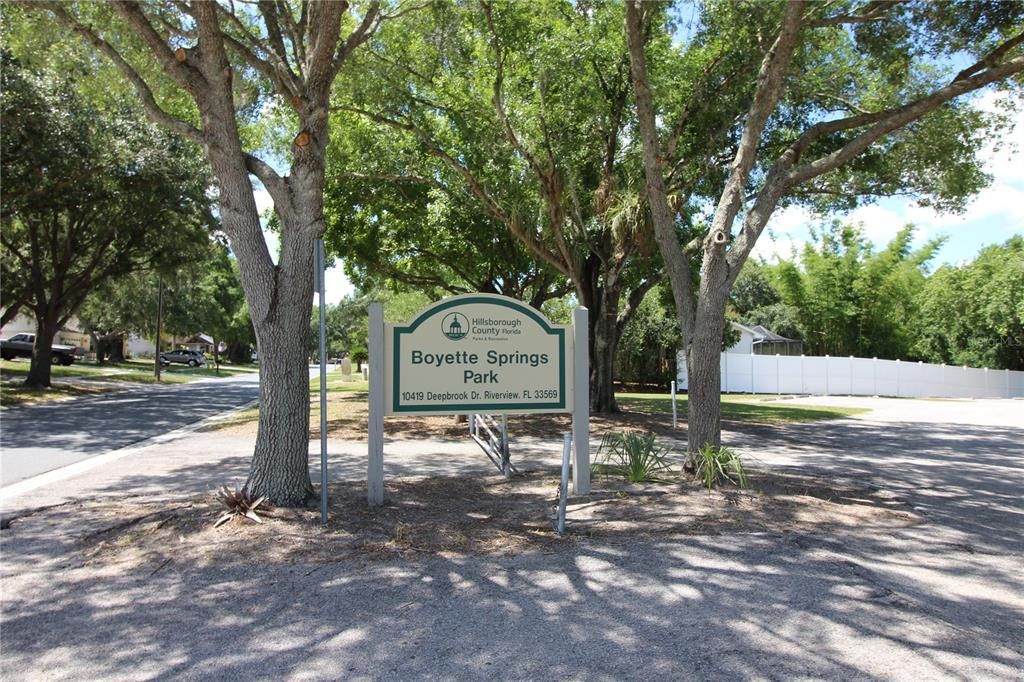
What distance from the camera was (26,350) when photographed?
4362 cm

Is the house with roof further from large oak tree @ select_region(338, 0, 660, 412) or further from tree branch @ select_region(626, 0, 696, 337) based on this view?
tree branch @ select_region(626, 0, 696, 337)

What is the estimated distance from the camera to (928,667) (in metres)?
3.83

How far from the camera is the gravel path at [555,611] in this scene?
12.7 ft

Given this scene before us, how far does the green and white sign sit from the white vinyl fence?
26.6 metres

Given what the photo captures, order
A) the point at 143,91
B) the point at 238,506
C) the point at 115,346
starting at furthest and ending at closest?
1. the point at 115,346
2. the point at 143,91
3. the point at 238,506

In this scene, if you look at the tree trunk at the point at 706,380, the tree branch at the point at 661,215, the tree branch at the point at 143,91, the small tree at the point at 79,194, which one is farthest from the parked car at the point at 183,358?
the tree trunk at the point at 706,380

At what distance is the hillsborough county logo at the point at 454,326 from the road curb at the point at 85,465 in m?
5.08

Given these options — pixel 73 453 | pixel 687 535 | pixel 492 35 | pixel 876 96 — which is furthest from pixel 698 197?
pixel 73 453

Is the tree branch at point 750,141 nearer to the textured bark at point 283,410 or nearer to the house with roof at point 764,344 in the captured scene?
the textured bark at point 283,410

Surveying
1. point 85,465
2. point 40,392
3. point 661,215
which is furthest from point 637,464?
point 40,392

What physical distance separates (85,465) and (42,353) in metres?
17.1

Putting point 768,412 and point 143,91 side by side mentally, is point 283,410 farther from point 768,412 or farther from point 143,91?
point 768,412

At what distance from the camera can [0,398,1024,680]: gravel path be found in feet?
12.7

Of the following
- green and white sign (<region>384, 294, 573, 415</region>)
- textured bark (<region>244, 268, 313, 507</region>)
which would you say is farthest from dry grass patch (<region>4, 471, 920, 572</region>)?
green and white sign (<region>384, 294, 573, 415</region>)
